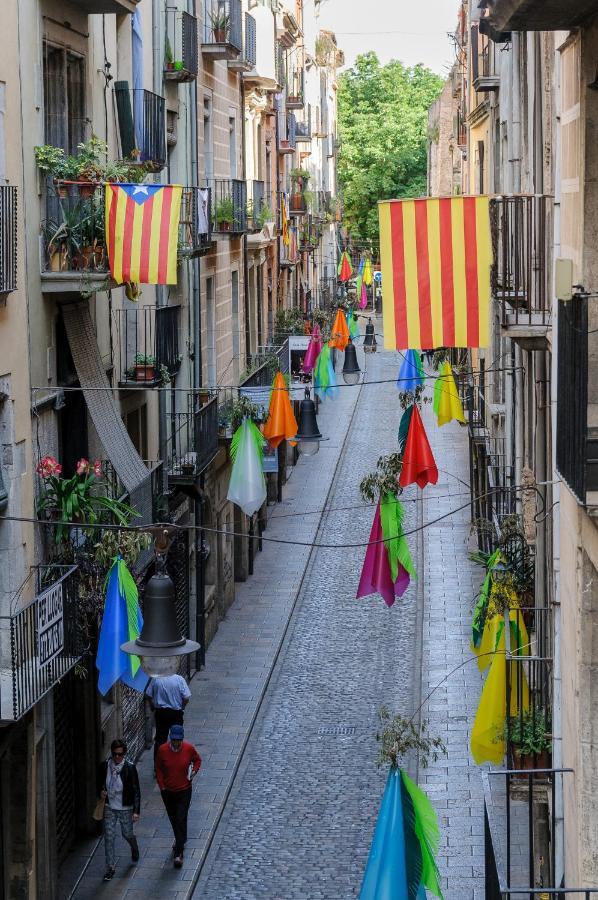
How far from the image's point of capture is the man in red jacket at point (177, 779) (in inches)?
681

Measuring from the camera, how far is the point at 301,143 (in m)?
56.7

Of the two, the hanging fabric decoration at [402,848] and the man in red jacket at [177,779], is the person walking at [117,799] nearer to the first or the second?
the man in red jacket at [177,779]

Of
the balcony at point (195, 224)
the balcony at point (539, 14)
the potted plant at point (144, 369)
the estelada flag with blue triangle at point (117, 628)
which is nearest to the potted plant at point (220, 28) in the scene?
the balcony at point (195, 224)

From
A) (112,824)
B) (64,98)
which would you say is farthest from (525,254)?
(112,824)

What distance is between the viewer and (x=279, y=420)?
947 inches

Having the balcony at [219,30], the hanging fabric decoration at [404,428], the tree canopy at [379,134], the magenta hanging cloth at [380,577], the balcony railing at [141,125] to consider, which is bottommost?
the magenta hanging cloth at [380,577]

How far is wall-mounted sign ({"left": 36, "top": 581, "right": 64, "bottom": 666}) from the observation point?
14516 mm

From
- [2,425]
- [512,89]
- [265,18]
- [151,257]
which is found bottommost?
[2,425]

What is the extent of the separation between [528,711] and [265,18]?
82.9 feet

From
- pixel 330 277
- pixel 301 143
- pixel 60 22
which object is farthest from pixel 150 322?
pixel 330 277

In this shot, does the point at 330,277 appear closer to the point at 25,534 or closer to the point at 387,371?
the point at 387,371

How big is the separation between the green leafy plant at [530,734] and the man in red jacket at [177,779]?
4784 millimetres

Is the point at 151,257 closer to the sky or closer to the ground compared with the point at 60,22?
closer to the ground

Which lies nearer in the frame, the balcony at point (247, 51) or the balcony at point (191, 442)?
the balcony at point (191, 442)
